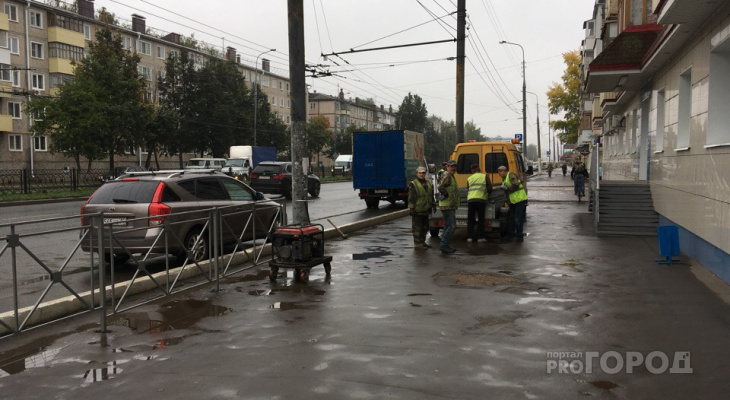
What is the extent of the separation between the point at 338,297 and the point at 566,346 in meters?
3.03

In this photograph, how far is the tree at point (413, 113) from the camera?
364 feet

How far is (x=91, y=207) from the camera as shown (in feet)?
30.6

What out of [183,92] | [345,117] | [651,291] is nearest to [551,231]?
[651,291]

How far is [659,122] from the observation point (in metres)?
15.0

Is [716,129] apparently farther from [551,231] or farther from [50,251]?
[50,251]

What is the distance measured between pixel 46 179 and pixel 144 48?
1463 inches

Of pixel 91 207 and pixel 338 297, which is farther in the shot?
pixel 91 207

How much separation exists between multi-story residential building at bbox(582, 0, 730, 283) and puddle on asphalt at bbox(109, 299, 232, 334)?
22.1 feet

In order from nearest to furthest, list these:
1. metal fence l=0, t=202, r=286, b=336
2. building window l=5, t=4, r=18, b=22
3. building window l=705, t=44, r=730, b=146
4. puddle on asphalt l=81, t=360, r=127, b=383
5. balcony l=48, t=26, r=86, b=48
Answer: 1. puddle on asphalt l=81, t=360, r=127, b=383
2. metal fence l=0, t=202, r=286, b=336
3. building window l=705, t=44, r=730, b=146
4. building window l=5, t=4, r=18, b=22
5. balcony l=48, t=26, r=86, b=48

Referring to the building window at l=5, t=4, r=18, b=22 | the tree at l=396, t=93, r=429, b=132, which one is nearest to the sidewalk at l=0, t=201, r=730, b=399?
the building window at l=5, t=4, r=18, b=22

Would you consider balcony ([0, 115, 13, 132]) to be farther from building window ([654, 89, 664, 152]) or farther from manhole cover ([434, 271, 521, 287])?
manhole cover ([434, 271, 521, 287])

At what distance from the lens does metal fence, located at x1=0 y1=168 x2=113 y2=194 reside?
28633 mm

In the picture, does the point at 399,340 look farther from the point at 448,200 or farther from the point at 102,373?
the point at 448,200

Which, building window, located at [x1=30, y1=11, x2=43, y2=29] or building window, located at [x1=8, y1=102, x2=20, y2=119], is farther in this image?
building window, located at [x1=30, y1=11, x2=43, y2=29]
